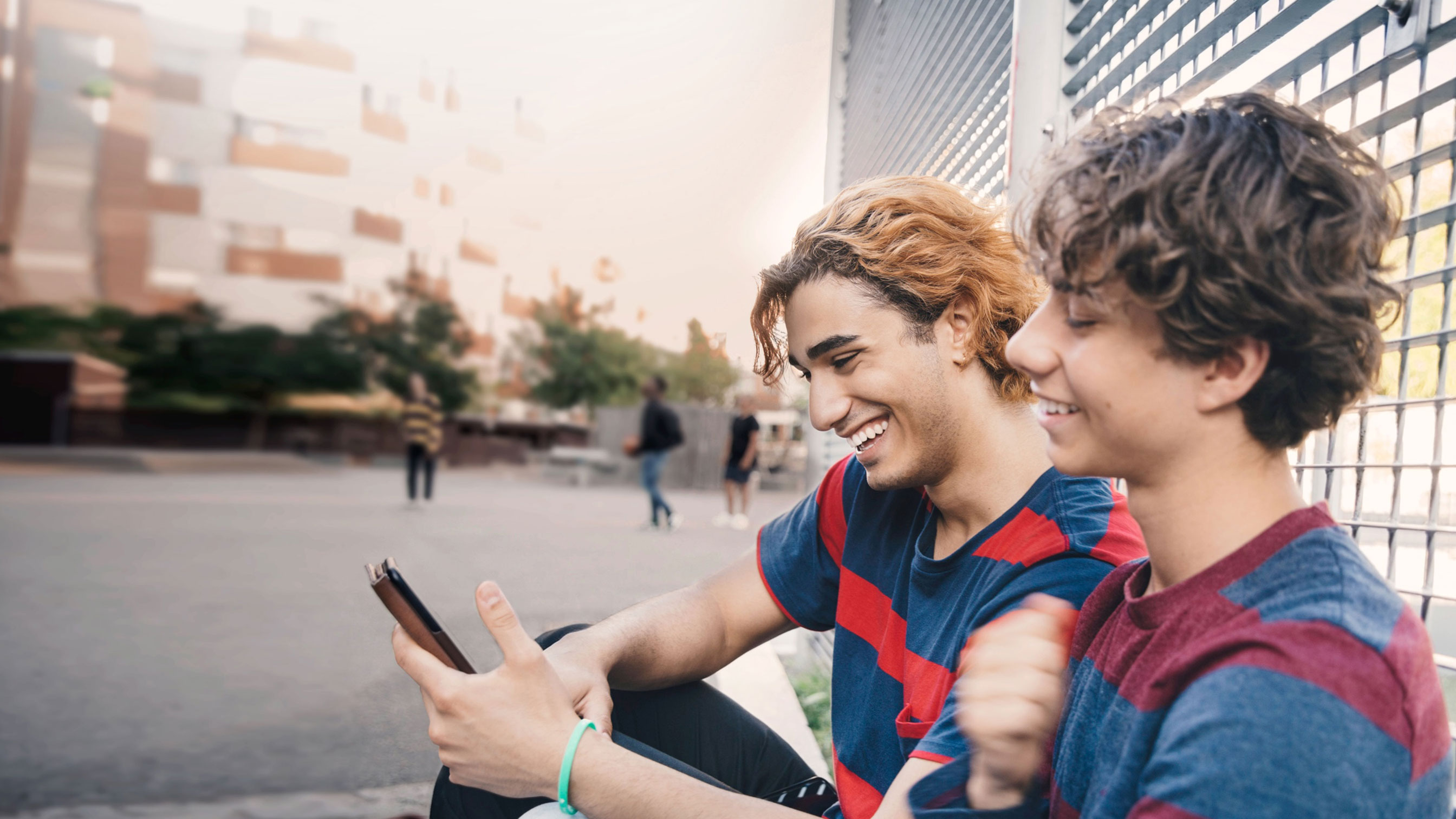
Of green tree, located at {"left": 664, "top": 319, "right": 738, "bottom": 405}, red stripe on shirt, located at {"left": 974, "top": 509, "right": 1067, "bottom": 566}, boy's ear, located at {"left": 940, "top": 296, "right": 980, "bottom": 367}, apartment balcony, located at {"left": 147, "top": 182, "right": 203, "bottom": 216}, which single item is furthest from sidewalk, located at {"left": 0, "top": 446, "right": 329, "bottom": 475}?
red stripe on shirt, located at {"left": 974, "top": 509, "right": 1067, "bottom": 566}

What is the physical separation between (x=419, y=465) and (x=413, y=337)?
14101mm

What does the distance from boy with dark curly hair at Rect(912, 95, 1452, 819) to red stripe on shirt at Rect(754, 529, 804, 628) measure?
85 cm

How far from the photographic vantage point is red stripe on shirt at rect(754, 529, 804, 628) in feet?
5.88

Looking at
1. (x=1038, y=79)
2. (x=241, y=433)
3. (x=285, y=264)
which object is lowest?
(x=241, y=433)

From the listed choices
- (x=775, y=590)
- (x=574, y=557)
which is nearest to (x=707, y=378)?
(x=574, y=557)

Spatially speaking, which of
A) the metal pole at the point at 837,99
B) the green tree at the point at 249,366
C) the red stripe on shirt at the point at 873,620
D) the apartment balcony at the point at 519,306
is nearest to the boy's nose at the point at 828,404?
the red stripe on shirt at the point at 873,620

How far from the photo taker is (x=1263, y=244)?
2.40 feet

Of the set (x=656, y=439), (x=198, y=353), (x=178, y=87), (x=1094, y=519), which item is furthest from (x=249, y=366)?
(x=1094, y=519)

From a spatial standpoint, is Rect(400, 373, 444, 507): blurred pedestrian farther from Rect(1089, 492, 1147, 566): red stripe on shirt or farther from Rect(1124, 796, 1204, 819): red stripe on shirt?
A: Rect(1124, 796, 1204, 819): red stripe on shirt

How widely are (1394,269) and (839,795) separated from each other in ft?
3.58

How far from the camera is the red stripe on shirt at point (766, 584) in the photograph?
5.88 ft

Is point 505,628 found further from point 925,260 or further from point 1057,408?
point 925,260

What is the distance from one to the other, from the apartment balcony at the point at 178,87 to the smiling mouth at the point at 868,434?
3127 cm

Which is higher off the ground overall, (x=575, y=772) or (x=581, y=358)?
(x=581, y=358)
